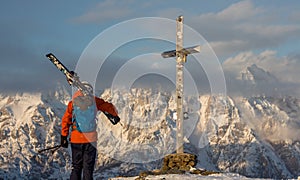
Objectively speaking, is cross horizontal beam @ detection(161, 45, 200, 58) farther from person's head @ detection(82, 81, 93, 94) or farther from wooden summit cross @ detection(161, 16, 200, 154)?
person's head @ detection(82, 81, 93, 94)

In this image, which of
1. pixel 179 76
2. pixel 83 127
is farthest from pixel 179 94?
pixel 83 127

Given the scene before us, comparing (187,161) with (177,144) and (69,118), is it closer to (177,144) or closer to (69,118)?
(177,144)

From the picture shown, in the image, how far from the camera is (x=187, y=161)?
70.8 feet

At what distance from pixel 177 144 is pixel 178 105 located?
5.68 feet

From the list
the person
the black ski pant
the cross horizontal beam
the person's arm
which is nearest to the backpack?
the person

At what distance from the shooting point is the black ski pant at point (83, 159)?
46.7ft

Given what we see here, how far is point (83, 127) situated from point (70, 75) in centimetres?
145

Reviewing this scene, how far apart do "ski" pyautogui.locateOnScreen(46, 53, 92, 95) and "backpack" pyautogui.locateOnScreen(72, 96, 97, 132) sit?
235 millimetres

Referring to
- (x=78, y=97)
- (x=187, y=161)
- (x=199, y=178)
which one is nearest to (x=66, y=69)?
(x=78, y=97)

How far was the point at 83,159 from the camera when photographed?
47.0 ft

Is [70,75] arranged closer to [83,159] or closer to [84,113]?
[84,113]

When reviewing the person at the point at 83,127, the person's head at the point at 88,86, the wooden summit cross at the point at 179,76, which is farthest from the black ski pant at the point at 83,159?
the wooden summit cross at the point at 179,76

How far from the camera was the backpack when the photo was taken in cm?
1377

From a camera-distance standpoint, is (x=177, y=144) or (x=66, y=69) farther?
(x=177, y=144)
